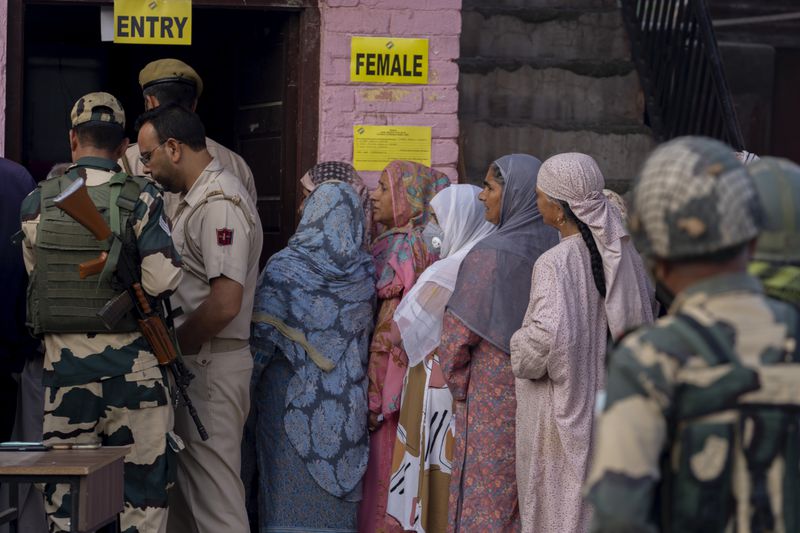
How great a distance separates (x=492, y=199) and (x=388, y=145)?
118 centimetres

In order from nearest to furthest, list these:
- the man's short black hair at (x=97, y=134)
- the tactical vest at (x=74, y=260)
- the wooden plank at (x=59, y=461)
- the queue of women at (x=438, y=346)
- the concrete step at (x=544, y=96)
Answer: the wooden plank at (x=59, y=461)
the tactical vest at (x=74, y=260)
the man's short black hair at (x=97, y=134)
the queue of women at (x=438, y=346)
the concrete step at (x=544, y=96)

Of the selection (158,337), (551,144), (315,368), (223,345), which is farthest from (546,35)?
(158,337)

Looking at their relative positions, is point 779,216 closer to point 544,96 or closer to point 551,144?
point 551,144

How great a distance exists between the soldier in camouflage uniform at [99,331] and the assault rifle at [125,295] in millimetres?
39

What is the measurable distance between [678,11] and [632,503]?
5.69 metres

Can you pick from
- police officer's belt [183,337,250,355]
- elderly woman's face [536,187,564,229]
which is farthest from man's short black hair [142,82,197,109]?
elderly woman's face [536,187,564,229]

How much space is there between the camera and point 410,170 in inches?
228

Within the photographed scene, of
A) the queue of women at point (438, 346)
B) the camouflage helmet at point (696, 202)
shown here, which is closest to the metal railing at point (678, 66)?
the queue of women at point (438, 346)

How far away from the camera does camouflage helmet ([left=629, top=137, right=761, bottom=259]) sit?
2.20 m

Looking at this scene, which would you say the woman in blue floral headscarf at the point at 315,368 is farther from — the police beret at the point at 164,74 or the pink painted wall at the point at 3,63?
the pink painted wall at the point at 3,63

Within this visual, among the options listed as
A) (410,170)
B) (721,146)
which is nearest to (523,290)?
(410,170)

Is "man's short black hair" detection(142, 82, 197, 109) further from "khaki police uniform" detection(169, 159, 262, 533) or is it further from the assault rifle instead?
the assault rifle

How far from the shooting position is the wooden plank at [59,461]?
152 inches

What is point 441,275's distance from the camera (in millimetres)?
5195
